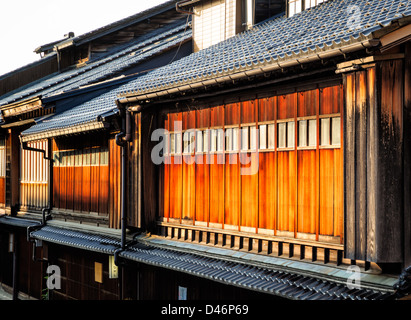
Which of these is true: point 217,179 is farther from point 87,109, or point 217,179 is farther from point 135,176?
point 87,109

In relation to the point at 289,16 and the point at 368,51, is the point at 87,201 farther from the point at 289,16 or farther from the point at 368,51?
the point at 368,51

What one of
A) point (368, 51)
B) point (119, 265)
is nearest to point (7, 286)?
point (119, 265)

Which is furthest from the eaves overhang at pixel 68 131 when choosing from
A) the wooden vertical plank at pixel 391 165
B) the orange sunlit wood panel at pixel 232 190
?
the wooden vertical plank at pixel 391 165

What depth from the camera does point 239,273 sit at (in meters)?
9.55

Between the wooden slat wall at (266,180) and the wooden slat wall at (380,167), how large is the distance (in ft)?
2.48

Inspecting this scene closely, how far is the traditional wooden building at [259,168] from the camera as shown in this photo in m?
7.41

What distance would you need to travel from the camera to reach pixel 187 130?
1197 centimetres

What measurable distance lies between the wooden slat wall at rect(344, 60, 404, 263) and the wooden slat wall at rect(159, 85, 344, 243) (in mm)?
757

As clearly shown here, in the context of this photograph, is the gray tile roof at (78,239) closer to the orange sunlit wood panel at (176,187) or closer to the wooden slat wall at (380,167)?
the orange sunlit wood panel at (176,187)

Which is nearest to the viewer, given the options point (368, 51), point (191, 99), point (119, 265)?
point (368, 51)

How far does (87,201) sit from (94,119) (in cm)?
313

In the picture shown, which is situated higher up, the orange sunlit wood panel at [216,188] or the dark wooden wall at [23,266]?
the orange sunlit wood panel at [216,188]

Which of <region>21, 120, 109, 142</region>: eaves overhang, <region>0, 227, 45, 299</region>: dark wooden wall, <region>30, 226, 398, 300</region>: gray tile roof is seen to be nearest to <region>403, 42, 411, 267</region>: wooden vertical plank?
<region>30, 226, 398, 300</region>: gray tile roof

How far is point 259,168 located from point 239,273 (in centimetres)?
197
